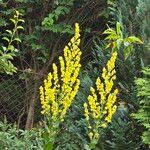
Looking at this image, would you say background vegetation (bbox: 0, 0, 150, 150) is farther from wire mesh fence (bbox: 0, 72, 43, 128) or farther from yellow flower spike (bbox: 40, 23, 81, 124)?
yellow flower spike (bbox: 40, 23, 81, 124)

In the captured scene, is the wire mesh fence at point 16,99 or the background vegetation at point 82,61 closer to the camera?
the background vegetation at point 82,61

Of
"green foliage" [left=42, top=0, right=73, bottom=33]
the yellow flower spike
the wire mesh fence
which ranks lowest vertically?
the wire mesh fence

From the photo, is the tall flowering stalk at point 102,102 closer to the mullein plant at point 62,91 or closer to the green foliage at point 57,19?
the mullein plant at point 62,91

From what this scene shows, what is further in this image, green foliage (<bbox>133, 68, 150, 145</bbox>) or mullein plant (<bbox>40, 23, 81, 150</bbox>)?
green foliage (<bbox>133, 68, 150, 145</bbox>)

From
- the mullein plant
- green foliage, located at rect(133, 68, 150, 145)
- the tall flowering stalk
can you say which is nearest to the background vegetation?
green foliage, located at rect(133, 68, 150, 145)

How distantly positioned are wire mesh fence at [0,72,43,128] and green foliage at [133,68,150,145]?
206 centimetres

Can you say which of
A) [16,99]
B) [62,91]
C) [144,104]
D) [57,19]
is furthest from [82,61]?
[62,91]

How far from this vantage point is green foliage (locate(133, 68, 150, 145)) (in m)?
3.57

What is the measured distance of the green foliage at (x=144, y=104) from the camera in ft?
11.7

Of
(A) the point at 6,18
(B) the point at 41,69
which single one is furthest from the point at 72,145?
(A) the point at 6,18

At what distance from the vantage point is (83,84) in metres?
4.31

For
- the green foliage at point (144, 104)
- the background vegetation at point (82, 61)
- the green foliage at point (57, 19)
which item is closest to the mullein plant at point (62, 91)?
the background vegetation at point (82, 61)

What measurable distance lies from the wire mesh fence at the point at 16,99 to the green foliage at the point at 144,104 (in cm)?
206

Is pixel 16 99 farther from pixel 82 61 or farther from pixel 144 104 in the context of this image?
pixel 144 104
